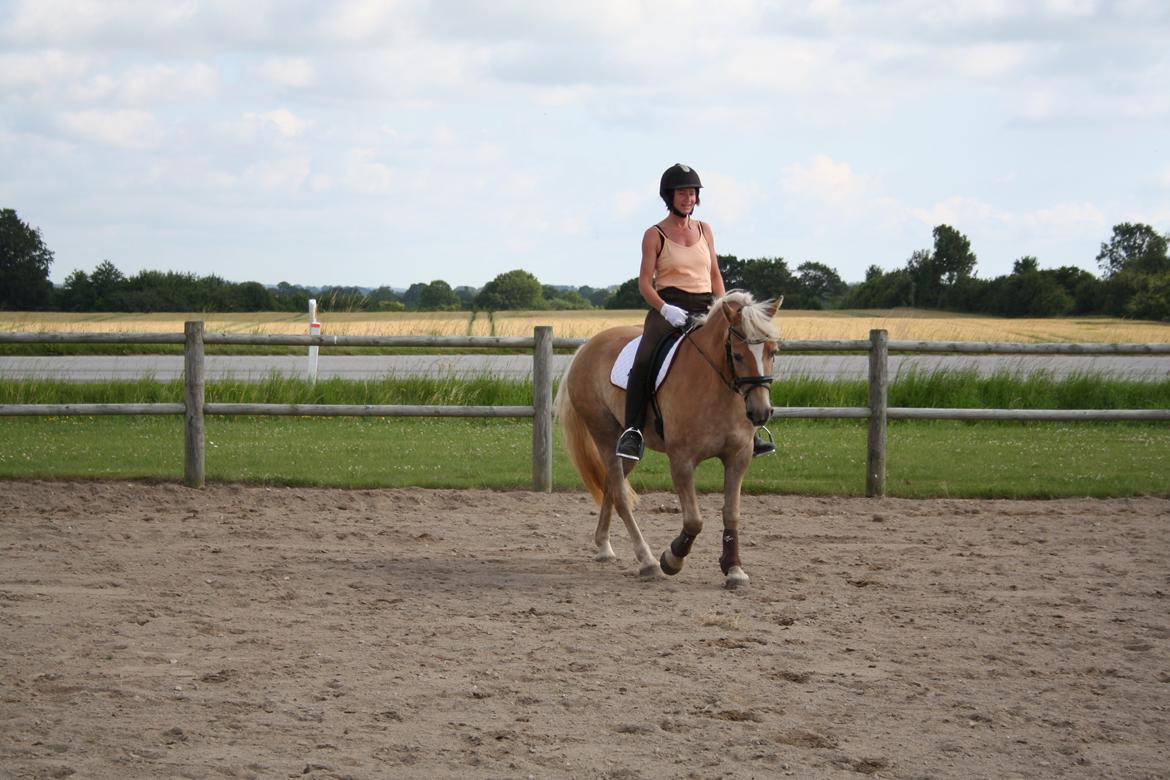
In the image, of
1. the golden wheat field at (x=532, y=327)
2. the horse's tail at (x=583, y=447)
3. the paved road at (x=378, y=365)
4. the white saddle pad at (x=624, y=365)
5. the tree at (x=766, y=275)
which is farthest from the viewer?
the tree at (x=766, y=275)

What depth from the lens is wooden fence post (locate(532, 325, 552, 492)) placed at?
10.6 m

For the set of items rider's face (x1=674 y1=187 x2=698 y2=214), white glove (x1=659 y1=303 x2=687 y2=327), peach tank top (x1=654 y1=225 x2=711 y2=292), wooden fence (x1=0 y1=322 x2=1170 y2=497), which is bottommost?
wooden fence (x1=0 y1=322 x2=1170 y2=497)

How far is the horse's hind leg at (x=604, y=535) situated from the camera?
7793mm

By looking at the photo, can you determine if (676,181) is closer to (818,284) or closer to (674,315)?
(674,315)

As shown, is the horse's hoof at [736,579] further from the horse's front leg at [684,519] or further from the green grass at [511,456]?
the green grass at [511,456]

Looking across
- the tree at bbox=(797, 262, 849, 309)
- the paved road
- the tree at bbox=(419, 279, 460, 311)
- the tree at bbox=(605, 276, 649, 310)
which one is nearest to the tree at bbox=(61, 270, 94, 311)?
the tree at bbox=(419, 279, 460, 311)

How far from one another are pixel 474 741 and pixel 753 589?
9.75ft

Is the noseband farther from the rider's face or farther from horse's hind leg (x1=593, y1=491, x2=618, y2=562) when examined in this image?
horse's hind leg (x1=593, y1=491, x2=618, y2=562)

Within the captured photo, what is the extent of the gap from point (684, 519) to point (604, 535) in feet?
3.43

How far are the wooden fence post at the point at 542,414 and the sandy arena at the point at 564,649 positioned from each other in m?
1.33

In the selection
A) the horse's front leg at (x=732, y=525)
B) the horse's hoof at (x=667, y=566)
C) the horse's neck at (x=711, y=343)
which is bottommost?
the horse's hoof at (x=667, y=566)

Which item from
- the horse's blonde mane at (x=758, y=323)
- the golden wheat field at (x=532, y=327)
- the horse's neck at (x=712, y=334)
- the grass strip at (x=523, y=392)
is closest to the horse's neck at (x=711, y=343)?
the horse's neck at (x=712, y=334)

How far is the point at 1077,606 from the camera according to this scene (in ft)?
21.1

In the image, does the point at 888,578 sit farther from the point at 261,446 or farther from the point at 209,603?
the point at 261,446
